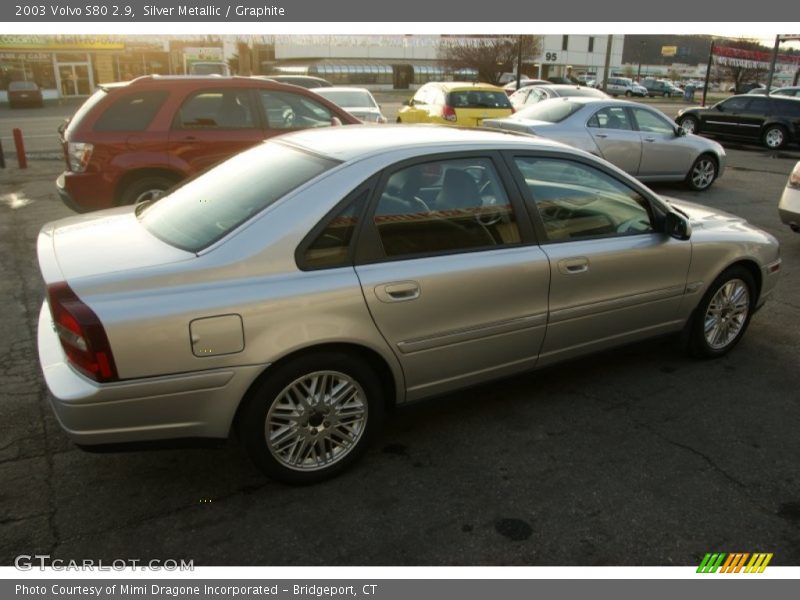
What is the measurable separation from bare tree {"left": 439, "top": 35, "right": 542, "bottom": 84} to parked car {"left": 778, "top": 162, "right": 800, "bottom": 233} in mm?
42597

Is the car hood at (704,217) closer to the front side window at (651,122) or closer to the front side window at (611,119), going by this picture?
the front side window at (611,119)

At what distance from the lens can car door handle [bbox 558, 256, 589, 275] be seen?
3541 millimetres

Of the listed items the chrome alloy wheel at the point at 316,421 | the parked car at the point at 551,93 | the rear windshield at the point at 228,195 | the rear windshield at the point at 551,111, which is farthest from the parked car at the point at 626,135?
the chrome alloy wheel at the point at 316,421

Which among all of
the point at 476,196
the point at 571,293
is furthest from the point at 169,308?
the point at 571,293

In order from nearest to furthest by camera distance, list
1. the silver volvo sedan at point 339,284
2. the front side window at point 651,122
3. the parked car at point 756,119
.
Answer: the silver volvo sedan at point 339,284
the front side window at point 651,122
the parked car at point 756,119

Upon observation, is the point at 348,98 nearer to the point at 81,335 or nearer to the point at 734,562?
the point at 81,335

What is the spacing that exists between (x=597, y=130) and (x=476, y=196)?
7727mm

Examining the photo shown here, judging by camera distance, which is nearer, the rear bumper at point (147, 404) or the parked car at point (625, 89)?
the rear bumper at point (147, 404)

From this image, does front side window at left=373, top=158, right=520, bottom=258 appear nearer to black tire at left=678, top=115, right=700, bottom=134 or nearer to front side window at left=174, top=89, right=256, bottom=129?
front side window at left=174, top=89, right=256, bottom=129

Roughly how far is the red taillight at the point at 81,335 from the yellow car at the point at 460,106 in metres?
11.0

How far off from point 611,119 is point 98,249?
928 centimetres

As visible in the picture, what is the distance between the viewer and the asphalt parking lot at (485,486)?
8.79ft

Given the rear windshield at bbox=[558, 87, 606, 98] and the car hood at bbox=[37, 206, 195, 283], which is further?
the rear windshield at bbox=[558, 87, 606, 98]

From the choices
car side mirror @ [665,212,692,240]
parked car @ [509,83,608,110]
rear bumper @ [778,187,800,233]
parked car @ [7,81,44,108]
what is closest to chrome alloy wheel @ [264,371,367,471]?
car side mirror @ [665,212,692,240]
